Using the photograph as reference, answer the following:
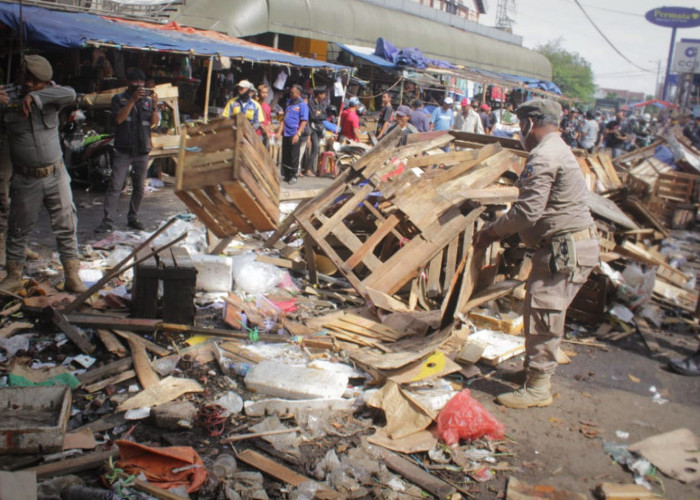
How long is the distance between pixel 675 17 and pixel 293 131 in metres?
42.5

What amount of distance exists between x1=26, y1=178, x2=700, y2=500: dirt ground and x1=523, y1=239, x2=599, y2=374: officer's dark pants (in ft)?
1.44

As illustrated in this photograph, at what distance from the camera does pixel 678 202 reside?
41.1 ft

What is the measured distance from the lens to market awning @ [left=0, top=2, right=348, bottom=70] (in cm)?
991

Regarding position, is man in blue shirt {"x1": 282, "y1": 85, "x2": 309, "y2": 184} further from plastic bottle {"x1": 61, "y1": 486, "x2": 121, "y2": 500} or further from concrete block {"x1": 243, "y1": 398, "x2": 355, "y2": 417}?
plastic bottle {"x1": 61, "y1": 486, "x2": 121, "y2": 500}

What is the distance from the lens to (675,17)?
141 ft

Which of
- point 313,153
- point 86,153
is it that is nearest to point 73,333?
point 86,153

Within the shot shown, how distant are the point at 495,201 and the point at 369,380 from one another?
2231 mm

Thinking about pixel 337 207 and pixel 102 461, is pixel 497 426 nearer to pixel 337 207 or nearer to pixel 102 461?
pixel 102 461

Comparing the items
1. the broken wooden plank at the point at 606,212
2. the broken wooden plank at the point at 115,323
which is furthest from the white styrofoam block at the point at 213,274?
the broken wooden plank at the point at 606,212

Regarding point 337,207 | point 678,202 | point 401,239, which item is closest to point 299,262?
point 337,207

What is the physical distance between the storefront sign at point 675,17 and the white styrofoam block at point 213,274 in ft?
157

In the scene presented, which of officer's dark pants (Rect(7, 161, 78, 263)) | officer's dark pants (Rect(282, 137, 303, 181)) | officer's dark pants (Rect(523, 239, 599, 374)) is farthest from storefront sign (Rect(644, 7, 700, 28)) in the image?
officer's dark pants (Rect(7, 161, 78, 263))

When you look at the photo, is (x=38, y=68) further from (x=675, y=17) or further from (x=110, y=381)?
(x=675, y=17)

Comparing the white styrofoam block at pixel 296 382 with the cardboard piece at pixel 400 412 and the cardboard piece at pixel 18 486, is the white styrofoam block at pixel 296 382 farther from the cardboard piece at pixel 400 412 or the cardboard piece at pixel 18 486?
the cardboard piece at pixel 18 486
